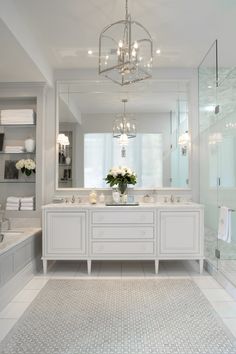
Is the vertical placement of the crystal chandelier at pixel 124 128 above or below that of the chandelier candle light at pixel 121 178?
above

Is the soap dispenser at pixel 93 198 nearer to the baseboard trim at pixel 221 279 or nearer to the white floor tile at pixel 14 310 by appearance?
the white floor tile at pixel 14 310

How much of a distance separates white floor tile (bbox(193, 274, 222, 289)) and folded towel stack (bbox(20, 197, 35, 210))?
228 cm

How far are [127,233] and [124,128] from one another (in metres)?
1.47

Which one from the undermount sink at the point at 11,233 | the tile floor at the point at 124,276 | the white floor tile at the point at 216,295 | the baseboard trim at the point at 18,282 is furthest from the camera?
the undermount sink at the point at 11,233

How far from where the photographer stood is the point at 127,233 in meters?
3.39

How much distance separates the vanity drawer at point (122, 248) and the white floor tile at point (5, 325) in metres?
1.27

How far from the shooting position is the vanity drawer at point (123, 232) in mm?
3389

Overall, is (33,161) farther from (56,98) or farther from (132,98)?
(132,98)

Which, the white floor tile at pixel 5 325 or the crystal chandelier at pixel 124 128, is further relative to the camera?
the crystal chandelier at pixel 124 128

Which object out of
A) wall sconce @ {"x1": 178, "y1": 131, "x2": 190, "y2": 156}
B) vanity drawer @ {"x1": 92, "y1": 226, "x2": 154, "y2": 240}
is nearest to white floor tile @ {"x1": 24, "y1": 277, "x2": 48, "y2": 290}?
vanity drawer @ {"x1": 92, "y1": 226, "x2": 154, "y2": 240}

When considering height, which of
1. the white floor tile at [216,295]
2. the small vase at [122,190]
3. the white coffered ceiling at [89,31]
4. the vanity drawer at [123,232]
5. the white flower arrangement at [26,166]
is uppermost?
the white coffered ceiling at [89,31]

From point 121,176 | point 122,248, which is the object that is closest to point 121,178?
point 121,176

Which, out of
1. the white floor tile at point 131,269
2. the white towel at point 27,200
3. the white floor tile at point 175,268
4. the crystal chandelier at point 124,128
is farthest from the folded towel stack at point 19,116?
the white floor tile at point 175,268

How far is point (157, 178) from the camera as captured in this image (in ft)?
12.9
